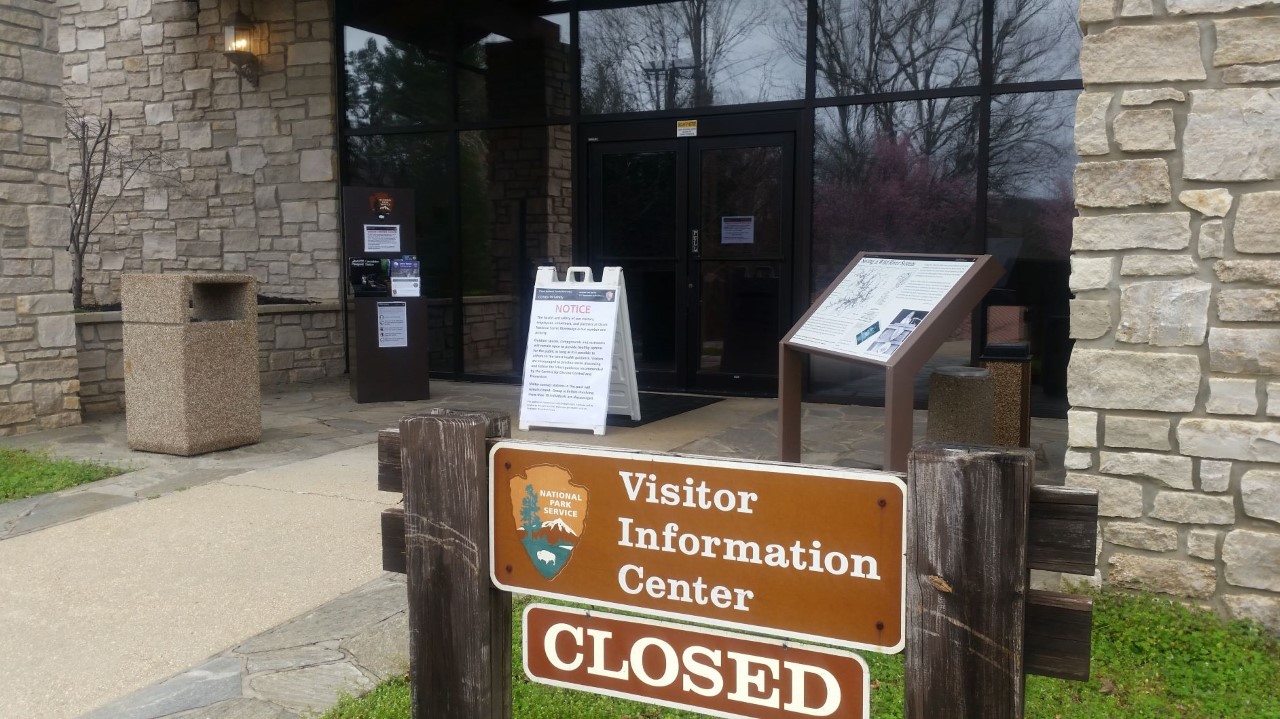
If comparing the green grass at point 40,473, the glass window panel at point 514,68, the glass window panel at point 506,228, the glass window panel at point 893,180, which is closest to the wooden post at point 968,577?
the green grass at point 40,473

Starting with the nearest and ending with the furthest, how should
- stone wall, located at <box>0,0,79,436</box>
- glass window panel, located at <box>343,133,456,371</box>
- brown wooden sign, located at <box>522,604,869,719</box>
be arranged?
brown wooden sign, located at <box>522,604,869,719</box>
stone wall, located at <box>0,0,79,436</box>
glass window panel, located at <box>343,133,456,371</box>

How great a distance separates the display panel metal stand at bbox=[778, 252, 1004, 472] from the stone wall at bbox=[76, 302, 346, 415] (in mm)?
4912

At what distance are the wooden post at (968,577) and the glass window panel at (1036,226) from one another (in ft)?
19.8

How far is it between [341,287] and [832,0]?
220 inches

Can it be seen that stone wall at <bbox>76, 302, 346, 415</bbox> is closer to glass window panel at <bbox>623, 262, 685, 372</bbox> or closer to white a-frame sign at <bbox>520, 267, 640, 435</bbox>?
white a-frame sign at <bbox>520, 267, 640, 435</bbox>

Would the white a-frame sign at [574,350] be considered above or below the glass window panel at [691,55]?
below

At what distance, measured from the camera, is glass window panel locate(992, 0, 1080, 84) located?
7172 mm

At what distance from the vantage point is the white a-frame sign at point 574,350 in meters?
6.55

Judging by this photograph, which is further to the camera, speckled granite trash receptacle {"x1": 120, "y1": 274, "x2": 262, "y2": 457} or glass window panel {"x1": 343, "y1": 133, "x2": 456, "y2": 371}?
glass window panel {"x1": 343, "y1": 133, "x2": 456, "y2": 371}

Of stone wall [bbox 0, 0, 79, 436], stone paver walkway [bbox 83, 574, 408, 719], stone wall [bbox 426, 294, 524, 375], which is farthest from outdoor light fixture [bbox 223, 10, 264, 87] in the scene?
stone paver walkway [bbox 83, 574, 408, 719]

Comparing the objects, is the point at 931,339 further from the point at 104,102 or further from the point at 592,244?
the point at 104,102

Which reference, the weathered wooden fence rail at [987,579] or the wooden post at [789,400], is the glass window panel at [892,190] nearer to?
the wooden post at [789,400]

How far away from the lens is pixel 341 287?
10.2m

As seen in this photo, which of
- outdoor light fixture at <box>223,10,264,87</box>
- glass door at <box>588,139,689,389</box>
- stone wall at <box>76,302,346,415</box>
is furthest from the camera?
outdoor light fixture at <box>223,10,264,87</box>
